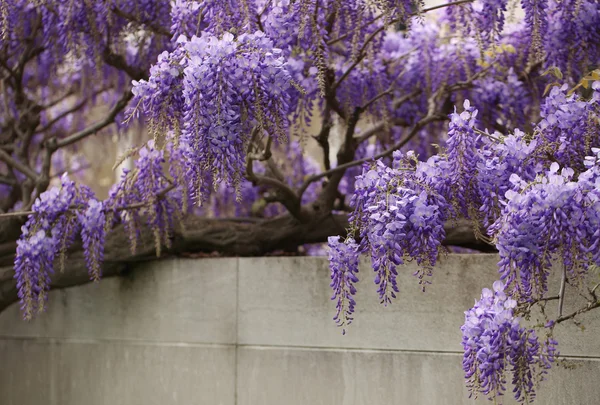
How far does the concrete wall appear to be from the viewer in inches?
155

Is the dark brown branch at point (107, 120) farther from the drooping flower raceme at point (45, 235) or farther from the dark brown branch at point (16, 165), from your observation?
the drooping flower raceme at point (45, 235)

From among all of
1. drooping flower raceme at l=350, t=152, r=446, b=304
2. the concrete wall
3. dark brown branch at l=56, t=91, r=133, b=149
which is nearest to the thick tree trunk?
the concrete wall

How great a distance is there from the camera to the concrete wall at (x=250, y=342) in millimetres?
3928

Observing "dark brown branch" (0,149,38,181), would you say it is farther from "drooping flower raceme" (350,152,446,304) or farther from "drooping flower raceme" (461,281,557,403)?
"drooping flower raceme" (461,281,557,403)

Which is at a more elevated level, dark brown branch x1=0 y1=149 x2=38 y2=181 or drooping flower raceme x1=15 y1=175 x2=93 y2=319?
dark brown branch x1=0 y1=149 x2=38 y2=181

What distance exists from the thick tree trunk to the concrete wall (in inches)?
5.8

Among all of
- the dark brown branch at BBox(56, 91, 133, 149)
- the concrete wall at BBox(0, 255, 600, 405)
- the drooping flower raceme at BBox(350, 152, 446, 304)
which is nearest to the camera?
the drooping flower raceme at BBox(350, 152, 446, 304)

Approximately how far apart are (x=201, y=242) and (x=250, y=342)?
2.34ft

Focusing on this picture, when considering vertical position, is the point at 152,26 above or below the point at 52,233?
above

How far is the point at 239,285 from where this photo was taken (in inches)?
178

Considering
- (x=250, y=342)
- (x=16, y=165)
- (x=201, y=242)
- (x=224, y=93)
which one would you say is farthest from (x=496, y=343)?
(x=16, y=165)

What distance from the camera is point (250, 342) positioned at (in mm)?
4445

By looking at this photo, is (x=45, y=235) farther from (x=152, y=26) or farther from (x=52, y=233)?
(x=152, y=26)

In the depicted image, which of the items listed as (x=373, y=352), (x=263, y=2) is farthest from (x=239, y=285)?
(x=263, y=2)
